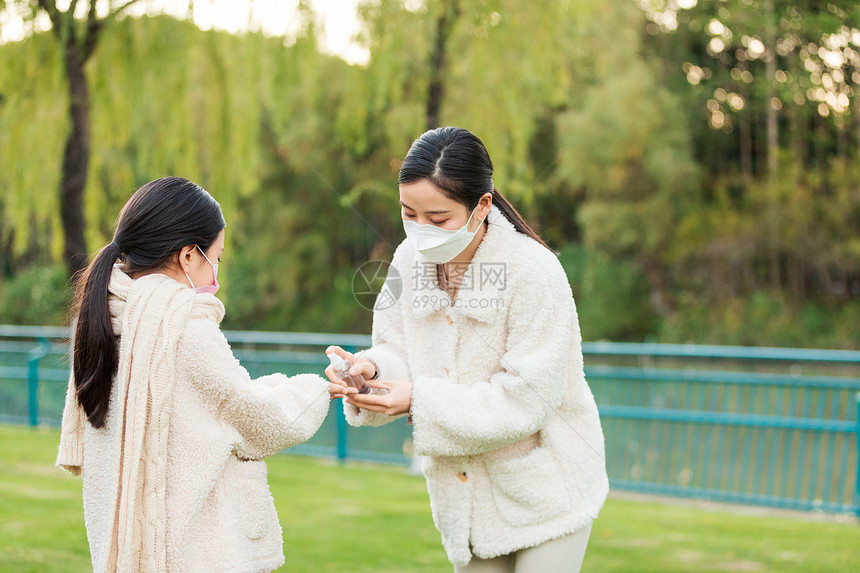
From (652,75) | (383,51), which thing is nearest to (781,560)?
(383,51)

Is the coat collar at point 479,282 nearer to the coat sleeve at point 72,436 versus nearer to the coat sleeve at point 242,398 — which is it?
the coat sleeve at point 242,398

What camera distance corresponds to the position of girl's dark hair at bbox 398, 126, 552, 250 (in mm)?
2125

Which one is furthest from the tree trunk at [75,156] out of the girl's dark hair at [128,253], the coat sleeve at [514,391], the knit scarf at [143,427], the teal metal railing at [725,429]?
the coat sleeve at [514,391]

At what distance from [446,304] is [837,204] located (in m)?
16.8

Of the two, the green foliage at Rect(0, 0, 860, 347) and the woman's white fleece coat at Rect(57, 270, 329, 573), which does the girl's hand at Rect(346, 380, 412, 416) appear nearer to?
the woman's white fleece coat at Rect(57, 270, 329, 573)

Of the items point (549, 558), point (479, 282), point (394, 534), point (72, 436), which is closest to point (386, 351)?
point (479, 282)

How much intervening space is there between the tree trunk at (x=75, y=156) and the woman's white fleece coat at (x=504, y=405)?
4550mm

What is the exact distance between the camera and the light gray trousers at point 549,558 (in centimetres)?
217

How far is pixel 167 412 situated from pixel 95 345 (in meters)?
0.24

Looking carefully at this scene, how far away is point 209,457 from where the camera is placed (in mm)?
2027

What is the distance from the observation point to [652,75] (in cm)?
1984

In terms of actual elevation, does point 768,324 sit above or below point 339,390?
below

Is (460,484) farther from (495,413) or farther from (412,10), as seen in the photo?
(412,10)

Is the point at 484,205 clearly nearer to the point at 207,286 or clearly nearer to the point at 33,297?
the point at 207,286
